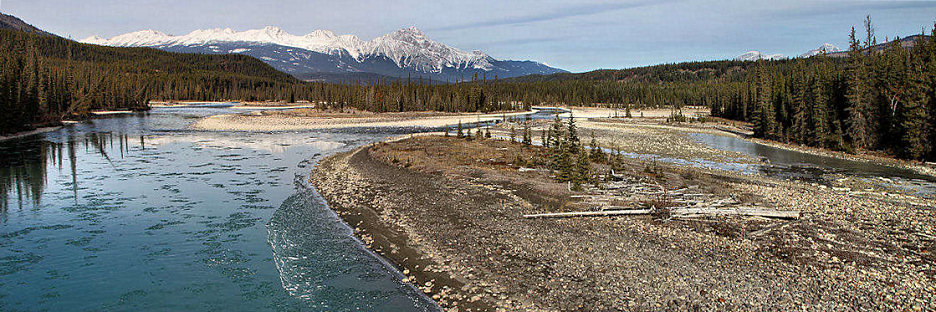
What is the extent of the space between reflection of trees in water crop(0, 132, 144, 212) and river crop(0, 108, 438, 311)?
0.58ft

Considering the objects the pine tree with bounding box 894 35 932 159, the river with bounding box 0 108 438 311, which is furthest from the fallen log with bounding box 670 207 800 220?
the pine tree with bounding box 894 35 932 159

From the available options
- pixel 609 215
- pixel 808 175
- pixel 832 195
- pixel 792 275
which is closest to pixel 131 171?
pixel 609 215

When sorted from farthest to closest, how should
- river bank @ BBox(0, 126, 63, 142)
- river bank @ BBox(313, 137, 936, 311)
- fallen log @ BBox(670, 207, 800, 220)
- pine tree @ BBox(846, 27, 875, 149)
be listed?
1. river bank @ BBox(0, 126, 63, 142)
2. pine tree @ BBox(846, 27, 875, 149)
3. fallen log @ BBox(670, 207, 800, 220)
4. river bank @ BBox(313, 137, 936, 311)

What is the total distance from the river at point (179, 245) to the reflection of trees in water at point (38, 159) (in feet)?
0.58

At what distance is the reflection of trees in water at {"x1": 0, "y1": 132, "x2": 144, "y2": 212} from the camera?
22.7 meters

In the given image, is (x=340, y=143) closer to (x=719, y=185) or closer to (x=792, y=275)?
(x=719, y=185)

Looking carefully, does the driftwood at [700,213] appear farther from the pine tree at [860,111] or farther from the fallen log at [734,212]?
the pine tree at [860,111]

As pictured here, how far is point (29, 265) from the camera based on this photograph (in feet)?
43.9

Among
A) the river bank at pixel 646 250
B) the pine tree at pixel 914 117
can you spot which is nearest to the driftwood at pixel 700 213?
the river bank at pixel 646 250

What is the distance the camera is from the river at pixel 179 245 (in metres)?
11.5

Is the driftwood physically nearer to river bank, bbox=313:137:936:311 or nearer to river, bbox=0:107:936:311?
river bank, bbox=313:137:936:311

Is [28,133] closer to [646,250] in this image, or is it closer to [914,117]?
[646,250]

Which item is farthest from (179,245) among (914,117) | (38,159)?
(914,117)

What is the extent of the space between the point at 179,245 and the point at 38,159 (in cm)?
2754
